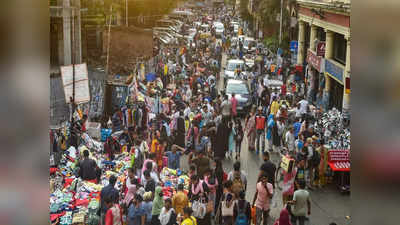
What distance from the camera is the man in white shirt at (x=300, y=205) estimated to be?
5488 millimetres

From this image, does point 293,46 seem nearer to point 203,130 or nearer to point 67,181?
point 203,130

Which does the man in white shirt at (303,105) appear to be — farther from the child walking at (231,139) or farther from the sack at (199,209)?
the sack at (199,209)

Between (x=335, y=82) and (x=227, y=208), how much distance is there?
2412mm

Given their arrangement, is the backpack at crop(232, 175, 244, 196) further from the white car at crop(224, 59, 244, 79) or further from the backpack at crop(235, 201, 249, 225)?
the white car at crop(224, 59, 244, 79)

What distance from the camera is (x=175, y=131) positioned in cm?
786

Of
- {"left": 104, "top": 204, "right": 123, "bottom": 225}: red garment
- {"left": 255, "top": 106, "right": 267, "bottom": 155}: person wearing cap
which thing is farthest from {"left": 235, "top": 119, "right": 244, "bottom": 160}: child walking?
{"left": 104, "top": 204, "right": 123, "bottom": 225}: red garment

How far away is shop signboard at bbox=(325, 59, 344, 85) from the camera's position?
21.4 feet

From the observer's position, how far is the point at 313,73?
737cm

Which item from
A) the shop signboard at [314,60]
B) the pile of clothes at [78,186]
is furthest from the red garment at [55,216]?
the shop signboard at [314,60]

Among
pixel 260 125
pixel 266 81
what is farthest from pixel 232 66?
pixel 260 125

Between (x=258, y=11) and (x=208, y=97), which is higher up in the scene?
(x=258, y=11)
